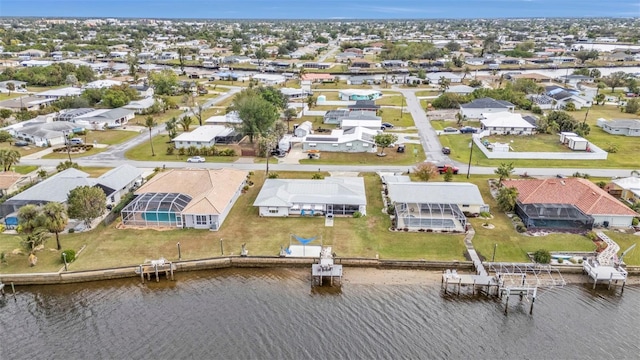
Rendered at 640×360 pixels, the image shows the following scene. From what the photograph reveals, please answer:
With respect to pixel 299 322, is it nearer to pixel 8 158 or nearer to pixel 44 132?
pixel 8 158

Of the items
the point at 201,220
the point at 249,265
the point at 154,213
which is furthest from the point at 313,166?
the point at 249,265

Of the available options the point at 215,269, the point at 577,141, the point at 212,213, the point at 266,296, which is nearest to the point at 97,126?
the point at 212,213

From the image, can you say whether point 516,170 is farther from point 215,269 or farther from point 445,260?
point 215,269

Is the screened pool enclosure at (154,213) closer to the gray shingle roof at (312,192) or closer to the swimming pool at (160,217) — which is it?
the swimming pool at (160,217)

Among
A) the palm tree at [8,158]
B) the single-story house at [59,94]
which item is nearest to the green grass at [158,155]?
the palm tree at [8,158]

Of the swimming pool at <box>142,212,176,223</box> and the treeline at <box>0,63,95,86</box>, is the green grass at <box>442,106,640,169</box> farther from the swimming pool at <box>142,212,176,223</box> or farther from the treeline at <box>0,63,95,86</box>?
the treeline at <box>0,63,95,86</box>

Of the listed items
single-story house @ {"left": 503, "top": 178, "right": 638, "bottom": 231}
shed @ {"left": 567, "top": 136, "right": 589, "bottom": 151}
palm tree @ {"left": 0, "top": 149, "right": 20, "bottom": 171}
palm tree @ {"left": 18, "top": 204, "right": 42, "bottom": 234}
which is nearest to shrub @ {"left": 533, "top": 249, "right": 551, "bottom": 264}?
single-story house @ {"left": 503, "top": 178, "right": 638, "bottom": 231}
